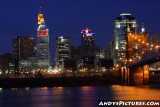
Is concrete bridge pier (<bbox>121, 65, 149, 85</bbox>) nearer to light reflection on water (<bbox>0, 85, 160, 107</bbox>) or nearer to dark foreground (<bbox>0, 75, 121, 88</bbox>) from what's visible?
dark foreground (<bbox>0, 75, 121, 88</bbox>)

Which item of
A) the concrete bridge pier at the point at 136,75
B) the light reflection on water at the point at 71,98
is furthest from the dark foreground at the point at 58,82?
the light reflection on water at the point at 71,98

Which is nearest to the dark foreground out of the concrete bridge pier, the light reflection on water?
the concrete bridge pier

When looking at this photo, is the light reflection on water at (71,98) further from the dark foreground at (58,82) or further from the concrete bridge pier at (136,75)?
the dark foreground at (58,82)

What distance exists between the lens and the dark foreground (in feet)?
311

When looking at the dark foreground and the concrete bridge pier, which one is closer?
the concrete bridge pier

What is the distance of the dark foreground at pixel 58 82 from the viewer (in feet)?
311

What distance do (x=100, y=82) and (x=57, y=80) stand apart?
10.3 metres

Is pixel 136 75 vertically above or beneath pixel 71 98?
above

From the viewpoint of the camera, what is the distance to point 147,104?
4603 centimetres

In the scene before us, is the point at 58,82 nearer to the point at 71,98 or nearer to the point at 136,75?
the point at 136,75

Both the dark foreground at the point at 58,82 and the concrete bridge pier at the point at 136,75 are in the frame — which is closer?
the concrete bridge pier at the point at 136,75

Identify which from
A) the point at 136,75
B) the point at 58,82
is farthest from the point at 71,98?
the point at 58,82

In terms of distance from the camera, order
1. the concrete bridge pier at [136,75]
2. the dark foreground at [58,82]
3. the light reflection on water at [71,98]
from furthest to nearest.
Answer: the dark foreground at [58,82] < the concrete bridge pier at [136,75] < the light reflection on water at [71,98]

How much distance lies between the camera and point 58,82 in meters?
96.7
